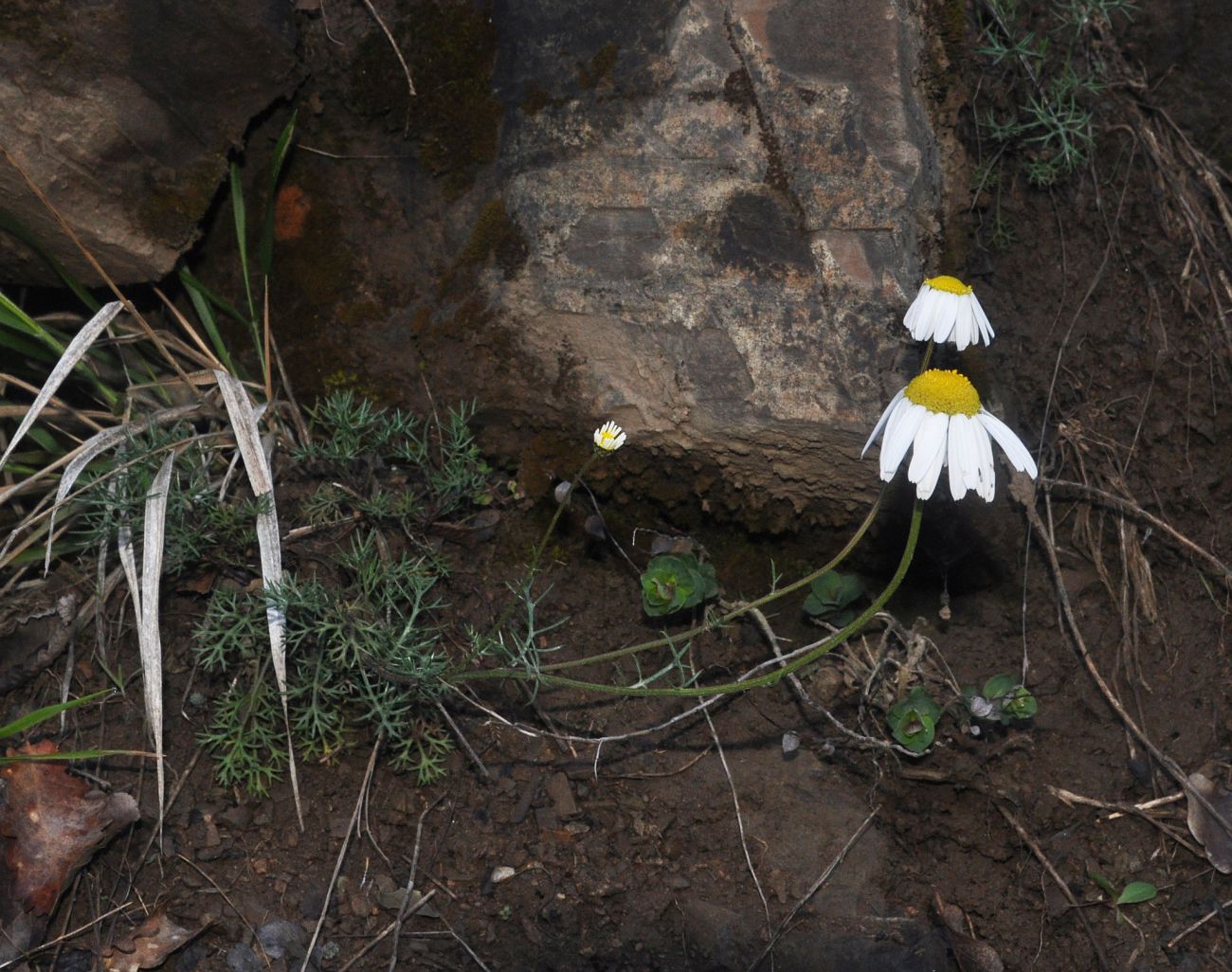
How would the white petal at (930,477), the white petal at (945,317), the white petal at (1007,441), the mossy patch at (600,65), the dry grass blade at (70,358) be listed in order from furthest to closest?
1. the mossy patch at (600,65)
2. the dry grass blade at (70,358)
3. the white petal at (945,317)
4. the white petal at (1007,441)
5. the white petal at (930,477)

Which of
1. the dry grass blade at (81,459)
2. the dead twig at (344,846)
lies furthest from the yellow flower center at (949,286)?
the dry grass blade at (81,459)

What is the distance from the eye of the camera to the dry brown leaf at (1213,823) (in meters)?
2.43

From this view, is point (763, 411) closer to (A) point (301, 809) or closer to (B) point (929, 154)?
(B) point (929, 154)

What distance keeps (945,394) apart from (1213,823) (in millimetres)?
1254

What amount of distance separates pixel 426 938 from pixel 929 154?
7.00 ft

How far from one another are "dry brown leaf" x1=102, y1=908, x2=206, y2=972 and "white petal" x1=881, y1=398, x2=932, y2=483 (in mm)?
1680

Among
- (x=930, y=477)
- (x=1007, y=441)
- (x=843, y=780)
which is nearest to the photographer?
(x=930, y=477)

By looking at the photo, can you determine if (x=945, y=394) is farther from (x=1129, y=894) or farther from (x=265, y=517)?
(x=265, y=517)

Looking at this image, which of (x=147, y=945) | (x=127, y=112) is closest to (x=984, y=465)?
(x=147, y=945)

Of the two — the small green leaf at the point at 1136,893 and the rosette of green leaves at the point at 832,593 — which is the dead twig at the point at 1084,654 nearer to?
the small green leaf at the point at 1136,893

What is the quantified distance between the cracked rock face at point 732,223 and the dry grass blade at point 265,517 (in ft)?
2.37

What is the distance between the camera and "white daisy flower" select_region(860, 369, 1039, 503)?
1989 millimetres

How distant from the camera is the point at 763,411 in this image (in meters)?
2.58

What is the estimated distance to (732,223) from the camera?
8.55 ft
